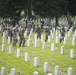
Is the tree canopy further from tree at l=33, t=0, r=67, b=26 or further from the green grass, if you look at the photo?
the green grass

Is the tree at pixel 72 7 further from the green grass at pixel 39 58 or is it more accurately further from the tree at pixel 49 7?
the green grass at pixel 39 58

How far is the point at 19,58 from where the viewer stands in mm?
23312

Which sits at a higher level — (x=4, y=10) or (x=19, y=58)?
(x=4, y=10)

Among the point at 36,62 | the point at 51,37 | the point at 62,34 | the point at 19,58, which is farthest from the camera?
the point at 51,37

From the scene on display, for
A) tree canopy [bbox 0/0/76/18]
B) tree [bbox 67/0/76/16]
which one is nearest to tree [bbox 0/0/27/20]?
tree canopy [bbox 0/0/76/18]

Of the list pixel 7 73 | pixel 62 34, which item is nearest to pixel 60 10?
pixel 62 34

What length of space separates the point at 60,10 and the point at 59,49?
20426mm

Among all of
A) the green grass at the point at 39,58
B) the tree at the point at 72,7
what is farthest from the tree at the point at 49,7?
the green grass at the point at 39,58

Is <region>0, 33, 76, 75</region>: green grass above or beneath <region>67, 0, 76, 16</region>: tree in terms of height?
beneath

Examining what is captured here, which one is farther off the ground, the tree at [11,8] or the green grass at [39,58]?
the tree at [11,8]

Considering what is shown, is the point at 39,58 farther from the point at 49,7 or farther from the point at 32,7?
the point at 49,7

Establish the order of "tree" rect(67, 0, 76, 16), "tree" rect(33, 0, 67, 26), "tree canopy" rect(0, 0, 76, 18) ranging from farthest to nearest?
"tree" rect(67, 0, 76, 16) < "tree" rect(33, 0, 67, 26) < "tree canopy" rect(0, 0, 76, 18)

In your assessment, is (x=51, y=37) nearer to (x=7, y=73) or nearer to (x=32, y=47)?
(x=32, y=47)

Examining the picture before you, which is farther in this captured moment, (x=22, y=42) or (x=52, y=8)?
(x=52, y=8)
